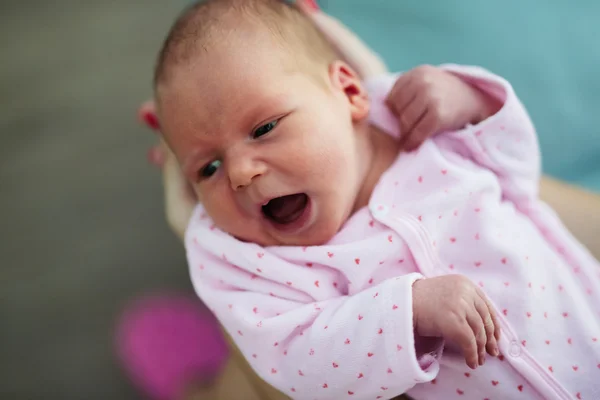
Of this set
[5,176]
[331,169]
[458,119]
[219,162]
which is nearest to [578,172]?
[458,119]

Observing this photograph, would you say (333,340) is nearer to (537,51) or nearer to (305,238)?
(305,238)

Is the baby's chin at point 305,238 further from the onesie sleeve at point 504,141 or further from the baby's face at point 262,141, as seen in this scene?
the onesie sleeve at point 504,141

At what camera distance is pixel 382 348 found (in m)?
0.65

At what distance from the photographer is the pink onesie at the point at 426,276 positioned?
2.21 ft

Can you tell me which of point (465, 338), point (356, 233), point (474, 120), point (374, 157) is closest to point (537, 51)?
point (474, 120)

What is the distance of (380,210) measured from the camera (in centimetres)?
78

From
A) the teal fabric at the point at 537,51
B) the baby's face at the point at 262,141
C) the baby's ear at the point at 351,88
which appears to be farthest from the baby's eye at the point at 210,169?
the teal fabric at the point at 537,51

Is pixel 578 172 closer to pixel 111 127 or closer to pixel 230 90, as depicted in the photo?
pixel 230 90

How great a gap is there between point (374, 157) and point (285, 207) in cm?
18

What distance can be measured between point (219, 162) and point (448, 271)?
0.35 m

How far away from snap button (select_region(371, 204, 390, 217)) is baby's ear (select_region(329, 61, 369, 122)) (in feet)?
0.45

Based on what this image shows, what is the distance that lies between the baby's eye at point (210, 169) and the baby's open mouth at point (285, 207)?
3.4 inches

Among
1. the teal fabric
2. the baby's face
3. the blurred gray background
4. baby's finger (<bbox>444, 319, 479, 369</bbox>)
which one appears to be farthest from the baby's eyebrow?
the blurred gray background

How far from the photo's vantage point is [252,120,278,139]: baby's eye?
2.39 ft
